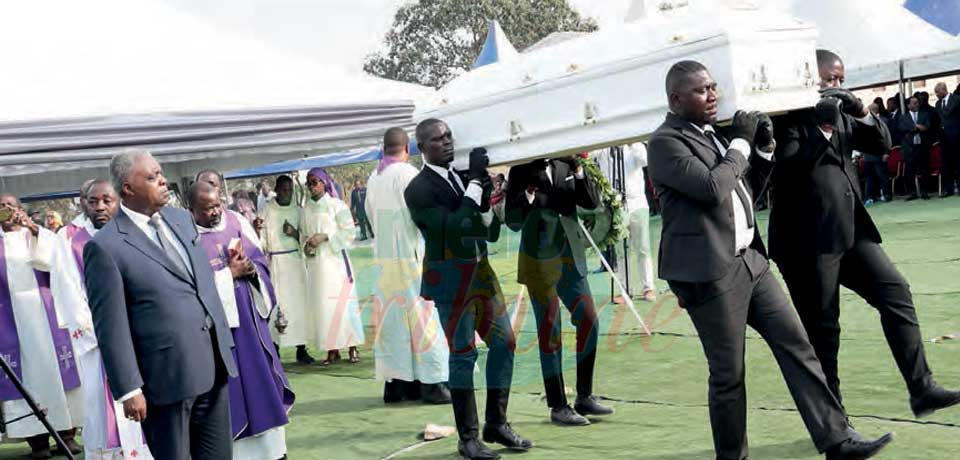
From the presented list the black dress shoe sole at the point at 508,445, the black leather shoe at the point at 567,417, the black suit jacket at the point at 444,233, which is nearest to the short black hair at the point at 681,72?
the black suit jacket at the point at 444,233

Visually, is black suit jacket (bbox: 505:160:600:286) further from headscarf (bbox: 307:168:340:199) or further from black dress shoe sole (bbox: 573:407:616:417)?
headscarf (bbox: 307:168:340:199)

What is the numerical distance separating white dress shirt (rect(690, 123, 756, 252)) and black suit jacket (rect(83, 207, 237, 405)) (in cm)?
229

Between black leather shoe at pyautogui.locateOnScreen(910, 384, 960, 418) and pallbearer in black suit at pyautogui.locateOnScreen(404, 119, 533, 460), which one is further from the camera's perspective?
pallbearer in black suit at pyautogui.locateOnScreen(404, 119, 533, 460)

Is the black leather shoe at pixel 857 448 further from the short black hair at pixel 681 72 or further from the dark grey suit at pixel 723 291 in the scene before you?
the short black hair at pixel 681 72

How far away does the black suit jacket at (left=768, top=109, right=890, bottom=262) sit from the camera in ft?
18.6

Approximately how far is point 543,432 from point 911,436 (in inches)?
82.8

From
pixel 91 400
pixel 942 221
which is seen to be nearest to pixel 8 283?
pixel 91 400

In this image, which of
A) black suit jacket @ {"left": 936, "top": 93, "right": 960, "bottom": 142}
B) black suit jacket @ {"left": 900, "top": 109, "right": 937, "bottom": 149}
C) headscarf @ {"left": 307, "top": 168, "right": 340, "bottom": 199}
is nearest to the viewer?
headscarf @ {"left": 307, "top": 168, "right": 340, "bottom": 199}

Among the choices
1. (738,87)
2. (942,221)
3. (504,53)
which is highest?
(504,53)

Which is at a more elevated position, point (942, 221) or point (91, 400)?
point (91, 400)

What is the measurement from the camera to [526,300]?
13383 mm

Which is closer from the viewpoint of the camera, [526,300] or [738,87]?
[738,87]

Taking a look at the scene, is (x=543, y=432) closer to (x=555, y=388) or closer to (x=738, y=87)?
(x=555, y=388)

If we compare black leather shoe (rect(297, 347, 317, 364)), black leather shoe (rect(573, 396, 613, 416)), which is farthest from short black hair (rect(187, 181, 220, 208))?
black leather shoe (rect(297, 347, 317, 364))
